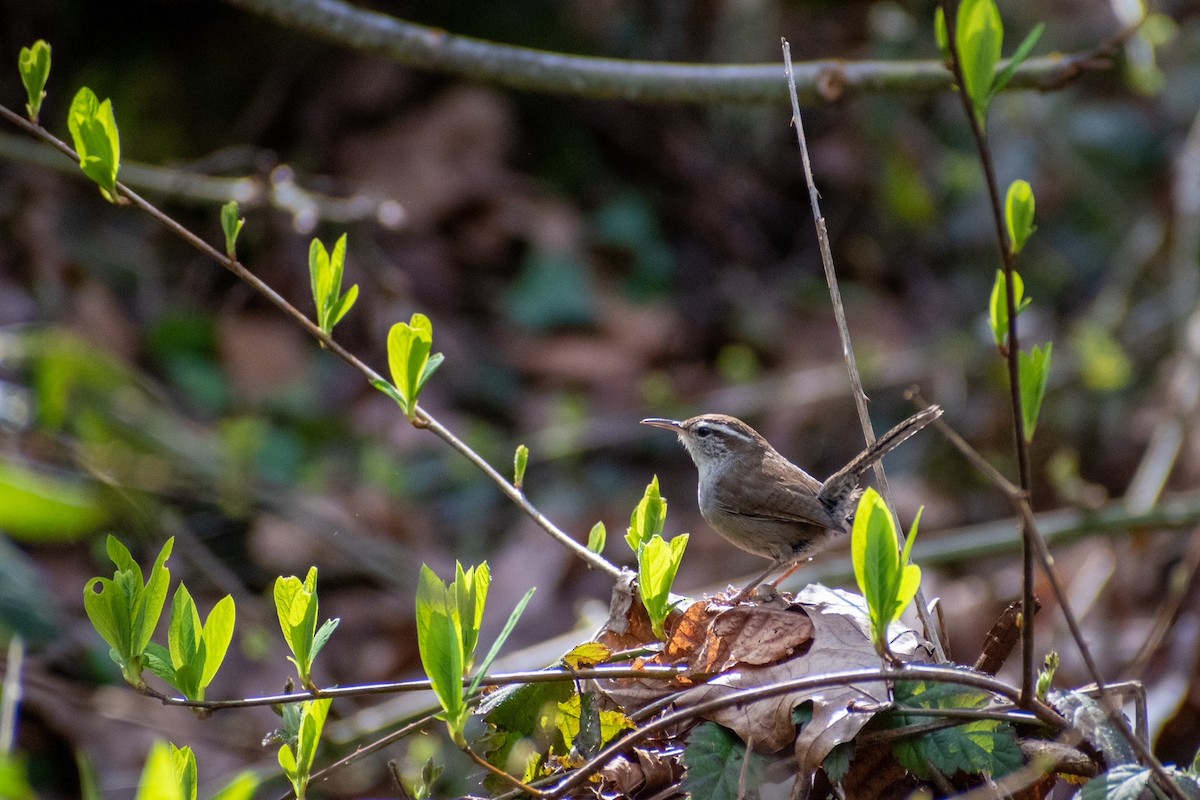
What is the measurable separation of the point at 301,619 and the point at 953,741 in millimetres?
1048

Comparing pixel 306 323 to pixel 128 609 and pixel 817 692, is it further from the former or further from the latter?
pixel 817 692

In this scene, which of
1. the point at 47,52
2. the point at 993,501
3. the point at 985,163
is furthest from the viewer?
the point at 993,501

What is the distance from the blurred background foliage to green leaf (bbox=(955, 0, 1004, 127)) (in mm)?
3419

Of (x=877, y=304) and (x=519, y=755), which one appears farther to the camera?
(x=877, y=304)

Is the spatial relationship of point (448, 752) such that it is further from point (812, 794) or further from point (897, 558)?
point (897, 558)

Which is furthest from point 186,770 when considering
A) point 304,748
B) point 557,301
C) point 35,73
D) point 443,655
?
point 557,301

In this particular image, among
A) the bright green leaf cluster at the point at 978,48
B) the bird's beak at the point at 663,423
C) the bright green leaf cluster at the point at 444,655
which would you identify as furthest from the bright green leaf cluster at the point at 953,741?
the bird's beak at the point at 663,423

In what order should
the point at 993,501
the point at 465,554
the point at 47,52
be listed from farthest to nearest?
the point at 993,501 → the point at 465,554 → the point at 47,52

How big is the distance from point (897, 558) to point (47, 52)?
1.83 m

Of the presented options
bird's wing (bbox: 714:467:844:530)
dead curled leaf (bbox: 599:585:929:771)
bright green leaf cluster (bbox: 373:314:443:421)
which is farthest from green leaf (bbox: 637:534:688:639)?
bird's wing (bbox: 714:467:844:530)

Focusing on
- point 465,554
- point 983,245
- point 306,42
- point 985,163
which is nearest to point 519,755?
point 985,163

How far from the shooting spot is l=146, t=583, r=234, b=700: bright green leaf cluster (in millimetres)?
1801

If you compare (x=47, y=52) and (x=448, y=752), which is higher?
(x=47, y=52)

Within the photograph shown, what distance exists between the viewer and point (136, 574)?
6.00 feet
